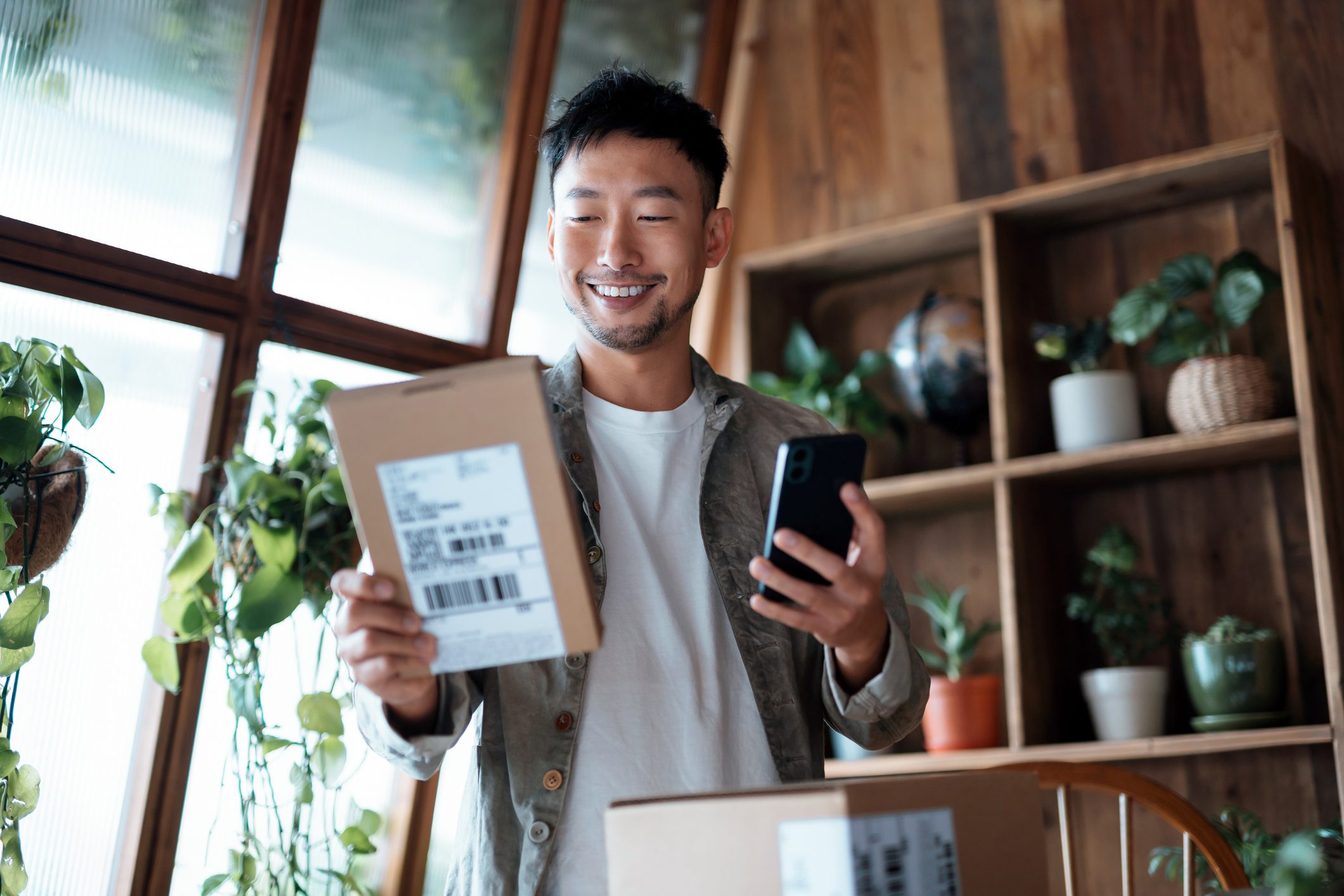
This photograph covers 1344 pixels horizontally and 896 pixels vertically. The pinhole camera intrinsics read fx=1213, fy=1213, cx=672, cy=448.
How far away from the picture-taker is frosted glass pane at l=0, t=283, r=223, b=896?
199 cm

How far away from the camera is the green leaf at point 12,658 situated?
1.53 metres

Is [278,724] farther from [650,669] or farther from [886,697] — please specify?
[886,697]

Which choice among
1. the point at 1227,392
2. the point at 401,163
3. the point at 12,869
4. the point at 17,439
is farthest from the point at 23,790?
the point at 1227,392

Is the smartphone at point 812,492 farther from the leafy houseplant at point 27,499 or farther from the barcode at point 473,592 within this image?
the leafy houseplant at point 27,499

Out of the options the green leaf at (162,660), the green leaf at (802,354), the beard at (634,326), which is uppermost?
the green leaf at (802,354)

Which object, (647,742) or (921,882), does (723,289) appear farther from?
(921,882)

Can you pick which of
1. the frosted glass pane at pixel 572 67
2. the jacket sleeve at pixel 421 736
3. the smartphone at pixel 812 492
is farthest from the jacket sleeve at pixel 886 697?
the frosted glass pane at pixel 572 67

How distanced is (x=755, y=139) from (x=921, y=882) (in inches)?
104

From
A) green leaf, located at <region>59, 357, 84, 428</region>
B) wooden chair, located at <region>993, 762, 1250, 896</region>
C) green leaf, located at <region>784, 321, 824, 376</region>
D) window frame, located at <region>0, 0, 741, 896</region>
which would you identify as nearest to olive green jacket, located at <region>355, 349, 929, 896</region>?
wooden chair, located at <region>993, 762, 1250, 896</region>

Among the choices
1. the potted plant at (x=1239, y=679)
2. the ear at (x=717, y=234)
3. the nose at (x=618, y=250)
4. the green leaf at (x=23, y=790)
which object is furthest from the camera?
the potted plant at (x=1239, y=679)

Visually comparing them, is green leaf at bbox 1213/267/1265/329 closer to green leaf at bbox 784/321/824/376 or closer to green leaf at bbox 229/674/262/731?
green leaf at bbox 784/321/824/376

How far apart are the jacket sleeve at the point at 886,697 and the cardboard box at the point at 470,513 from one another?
33 cm

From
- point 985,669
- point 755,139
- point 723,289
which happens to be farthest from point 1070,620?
point 755,139

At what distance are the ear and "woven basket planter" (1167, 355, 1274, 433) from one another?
122 centimetres
